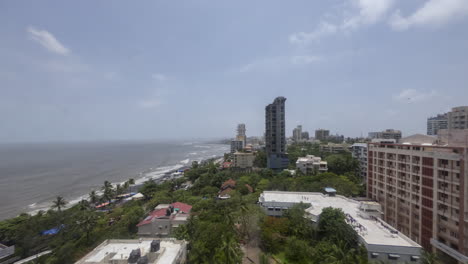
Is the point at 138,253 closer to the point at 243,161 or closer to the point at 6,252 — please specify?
the point at 6,252

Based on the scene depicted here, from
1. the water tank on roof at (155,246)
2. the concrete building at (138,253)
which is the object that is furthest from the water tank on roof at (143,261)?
the water tank on roof at (155,246)

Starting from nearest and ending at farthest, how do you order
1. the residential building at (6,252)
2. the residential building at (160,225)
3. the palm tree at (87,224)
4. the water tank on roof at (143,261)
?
1. the water tank on roof at (143,261)
2. the residential building at (6,252)
3. the residential building at (160,225)
4. the palm tree at (87,224)

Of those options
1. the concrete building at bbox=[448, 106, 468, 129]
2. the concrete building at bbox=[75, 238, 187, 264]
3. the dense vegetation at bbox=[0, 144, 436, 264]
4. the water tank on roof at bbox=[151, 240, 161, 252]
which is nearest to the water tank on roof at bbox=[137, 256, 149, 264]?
the concrete building at bbox=[75, 238, 187, 264]

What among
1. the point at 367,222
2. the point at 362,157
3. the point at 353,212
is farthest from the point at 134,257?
the point at 362,157

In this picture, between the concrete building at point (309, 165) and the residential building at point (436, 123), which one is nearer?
the concrete building at point (309, 165)

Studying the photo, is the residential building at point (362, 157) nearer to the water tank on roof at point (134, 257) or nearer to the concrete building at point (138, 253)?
the concrete building at point (138, 253)

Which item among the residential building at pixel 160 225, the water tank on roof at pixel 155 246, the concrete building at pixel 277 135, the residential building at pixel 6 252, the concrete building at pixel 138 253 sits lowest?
the residential building at pixel 6 252

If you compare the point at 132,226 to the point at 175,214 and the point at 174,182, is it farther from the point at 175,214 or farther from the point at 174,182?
the point at 174,182
